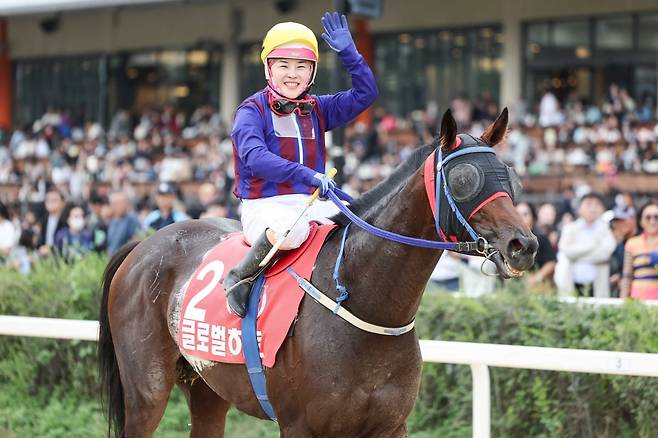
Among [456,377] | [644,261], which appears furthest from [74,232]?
[644,261]

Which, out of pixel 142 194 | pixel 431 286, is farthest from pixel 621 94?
pixel 431 286

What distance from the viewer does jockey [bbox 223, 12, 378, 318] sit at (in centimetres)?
450

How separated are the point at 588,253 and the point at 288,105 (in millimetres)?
4472

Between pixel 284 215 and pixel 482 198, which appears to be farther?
pixel 284 215

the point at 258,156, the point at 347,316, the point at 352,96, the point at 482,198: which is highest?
the point at 352,96

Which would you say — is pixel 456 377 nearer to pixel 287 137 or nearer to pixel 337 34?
pixel 287 137

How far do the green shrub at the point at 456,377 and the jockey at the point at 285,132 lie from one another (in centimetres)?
216

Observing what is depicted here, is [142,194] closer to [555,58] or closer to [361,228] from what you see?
[555,58]

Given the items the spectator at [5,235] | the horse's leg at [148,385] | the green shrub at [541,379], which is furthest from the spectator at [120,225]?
the horse's leg at [148,385]

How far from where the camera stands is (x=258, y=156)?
436 cm

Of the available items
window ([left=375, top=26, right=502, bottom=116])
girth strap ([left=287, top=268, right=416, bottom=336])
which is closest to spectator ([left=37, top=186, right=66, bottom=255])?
girth strap ([left=287, top=268, right=416, bottom=336])

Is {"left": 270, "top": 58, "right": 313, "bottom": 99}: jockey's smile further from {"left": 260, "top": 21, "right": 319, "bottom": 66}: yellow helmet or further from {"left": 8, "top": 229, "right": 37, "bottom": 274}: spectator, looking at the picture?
{"left": 8, "top": 229, "right": 37, "bottom": 274}: spectator

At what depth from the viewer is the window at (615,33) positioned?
19.8 metres

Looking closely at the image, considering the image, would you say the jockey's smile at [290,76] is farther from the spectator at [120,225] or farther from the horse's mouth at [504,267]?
the spectator at [120,225]
